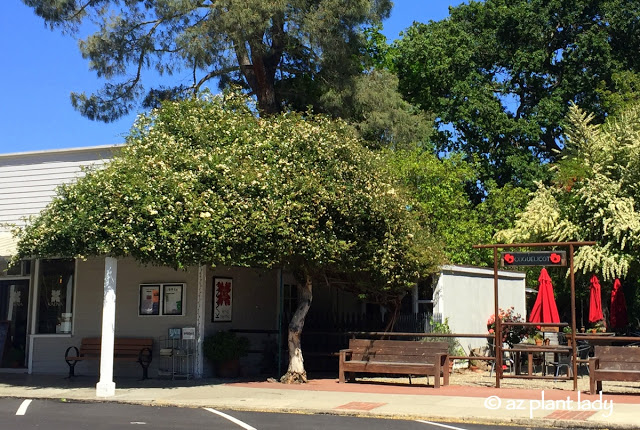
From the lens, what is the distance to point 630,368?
47.2 ft

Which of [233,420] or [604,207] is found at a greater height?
[604,207]

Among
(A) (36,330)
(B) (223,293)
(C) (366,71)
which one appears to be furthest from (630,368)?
(C) (366,71)

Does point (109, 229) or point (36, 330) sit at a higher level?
point (109, 229)

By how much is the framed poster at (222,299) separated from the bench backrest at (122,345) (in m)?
1.63

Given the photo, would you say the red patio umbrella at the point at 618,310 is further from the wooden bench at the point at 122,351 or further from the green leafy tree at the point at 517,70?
the green leafy tree at the point at 517,70

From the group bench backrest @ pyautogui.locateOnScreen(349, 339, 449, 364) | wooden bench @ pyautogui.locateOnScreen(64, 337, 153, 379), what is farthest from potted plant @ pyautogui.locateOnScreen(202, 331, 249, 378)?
bench backrest @ pyautogui.locateOnScreen(349, 339, 449, 364)

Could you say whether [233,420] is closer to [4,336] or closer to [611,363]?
[611,363]

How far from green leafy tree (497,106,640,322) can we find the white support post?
30.1ft

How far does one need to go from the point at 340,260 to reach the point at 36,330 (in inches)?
342

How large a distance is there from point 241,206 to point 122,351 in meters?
5.87

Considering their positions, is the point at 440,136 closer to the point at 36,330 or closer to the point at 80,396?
the point at 36,330

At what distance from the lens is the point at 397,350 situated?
54.0 ft

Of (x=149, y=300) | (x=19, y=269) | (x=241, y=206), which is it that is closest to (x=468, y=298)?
(x=149, y=300)

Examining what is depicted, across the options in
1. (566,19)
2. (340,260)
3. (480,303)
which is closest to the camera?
(340,260)
